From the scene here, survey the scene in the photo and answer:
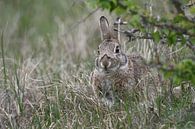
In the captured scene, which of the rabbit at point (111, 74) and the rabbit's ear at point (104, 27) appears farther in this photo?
the rabbit's ear at point (104, 27)

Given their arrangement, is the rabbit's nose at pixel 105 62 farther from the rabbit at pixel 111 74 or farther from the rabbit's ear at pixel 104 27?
the rabbit's ear at pixel 104 27

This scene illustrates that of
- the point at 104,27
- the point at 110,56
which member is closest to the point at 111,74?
the point at 110,56

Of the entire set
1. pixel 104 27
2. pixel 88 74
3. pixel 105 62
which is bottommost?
pixel 88 74

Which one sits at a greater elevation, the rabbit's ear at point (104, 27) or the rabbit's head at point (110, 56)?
the rabbit's ear at point (104, 27)

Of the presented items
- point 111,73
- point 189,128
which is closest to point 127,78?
point 111,73

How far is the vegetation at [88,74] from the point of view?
16.6 ft

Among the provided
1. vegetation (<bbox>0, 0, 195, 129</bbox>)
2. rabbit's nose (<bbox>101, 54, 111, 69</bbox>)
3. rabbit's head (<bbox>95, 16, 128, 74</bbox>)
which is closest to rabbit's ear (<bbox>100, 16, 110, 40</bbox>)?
rabbit's head (<bbox>95, 16, 128, 74</bbox>)

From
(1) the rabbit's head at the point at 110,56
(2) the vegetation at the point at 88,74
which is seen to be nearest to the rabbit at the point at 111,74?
(1) the rabbit's head at the point at 110,56

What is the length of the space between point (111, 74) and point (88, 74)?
2.00 ft

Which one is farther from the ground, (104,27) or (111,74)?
(104,27)

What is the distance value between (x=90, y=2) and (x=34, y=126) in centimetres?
151

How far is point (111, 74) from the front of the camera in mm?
6535

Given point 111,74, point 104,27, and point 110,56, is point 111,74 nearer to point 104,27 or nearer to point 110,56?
point 110,56

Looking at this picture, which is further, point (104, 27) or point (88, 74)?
point (88, 74)
